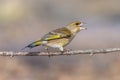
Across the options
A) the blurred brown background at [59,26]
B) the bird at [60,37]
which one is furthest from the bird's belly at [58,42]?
the blurred brown background at [59,26]

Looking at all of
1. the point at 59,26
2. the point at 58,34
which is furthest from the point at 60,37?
the point at 59,26

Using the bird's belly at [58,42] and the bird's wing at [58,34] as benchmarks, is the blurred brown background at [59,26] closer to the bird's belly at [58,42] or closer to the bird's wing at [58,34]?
the bird's wing at [58,34]

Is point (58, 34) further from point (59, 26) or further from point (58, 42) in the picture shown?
point (59, 26)

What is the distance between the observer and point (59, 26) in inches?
928

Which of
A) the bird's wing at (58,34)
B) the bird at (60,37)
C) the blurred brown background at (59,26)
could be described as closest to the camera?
the bird at (60,37)

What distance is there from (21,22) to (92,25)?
9.81 feet

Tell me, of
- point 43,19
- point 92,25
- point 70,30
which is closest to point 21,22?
point 43,19

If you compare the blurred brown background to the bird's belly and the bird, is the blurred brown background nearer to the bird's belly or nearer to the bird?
the bird

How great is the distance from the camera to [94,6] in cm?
2836

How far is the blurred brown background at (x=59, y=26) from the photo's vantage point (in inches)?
631

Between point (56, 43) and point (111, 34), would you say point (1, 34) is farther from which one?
point (56, 43)

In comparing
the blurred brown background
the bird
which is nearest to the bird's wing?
the bird

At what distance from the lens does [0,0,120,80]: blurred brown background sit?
16.0m

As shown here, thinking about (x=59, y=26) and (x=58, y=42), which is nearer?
(x=58, y=42)
